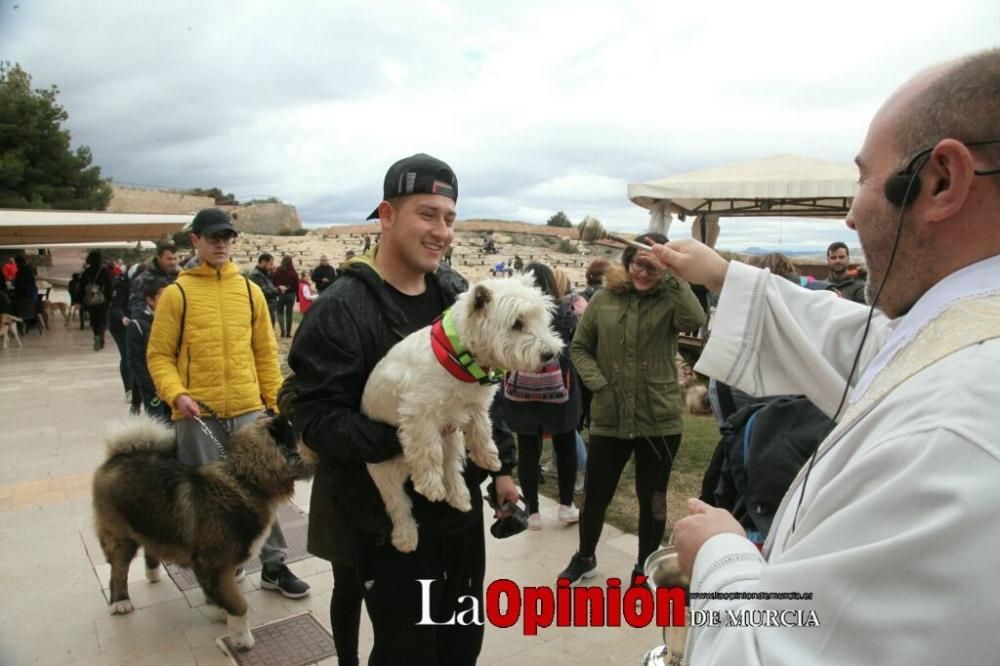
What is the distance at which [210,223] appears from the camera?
12.7ft

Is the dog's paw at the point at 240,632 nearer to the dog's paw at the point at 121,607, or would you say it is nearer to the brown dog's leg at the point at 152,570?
the dog's paw at the point at 121,607

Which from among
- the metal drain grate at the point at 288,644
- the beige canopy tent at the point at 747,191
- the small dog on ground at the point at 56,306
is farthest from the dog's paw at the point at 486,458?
the small dog on ground at the point at 56,306

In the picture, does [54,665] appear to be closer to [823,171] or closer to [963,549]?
[963,549]

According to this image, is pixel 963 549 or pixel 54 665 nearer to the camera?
pixel 963 549

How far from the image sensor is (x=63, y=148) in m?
31.9

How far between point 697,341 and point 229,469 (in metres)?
7.56

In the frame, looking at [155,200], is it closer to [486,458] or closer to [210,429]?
[210,429]

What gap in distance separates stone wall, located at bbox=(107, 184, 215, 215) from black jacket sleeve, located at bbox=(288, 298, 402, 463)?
63891mm

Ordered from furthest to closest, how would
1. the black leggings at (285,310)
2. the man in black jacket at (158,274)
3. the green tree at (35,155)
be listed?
the green tree at (35,155)
the black leggings at (285,310)
the man in black jacket at (158,274)

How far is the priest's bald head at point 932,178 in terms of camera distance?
3.23 ft

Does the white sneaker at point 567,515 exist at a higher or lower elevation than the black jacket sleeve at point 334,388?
lower

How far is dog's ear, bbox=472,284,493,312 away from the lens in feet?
6.67

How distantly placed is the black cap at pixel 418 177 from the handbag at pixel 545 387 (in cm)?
287

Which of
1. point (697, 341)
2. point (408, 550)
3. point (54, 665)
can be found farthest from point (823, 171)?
point (54, 665)
